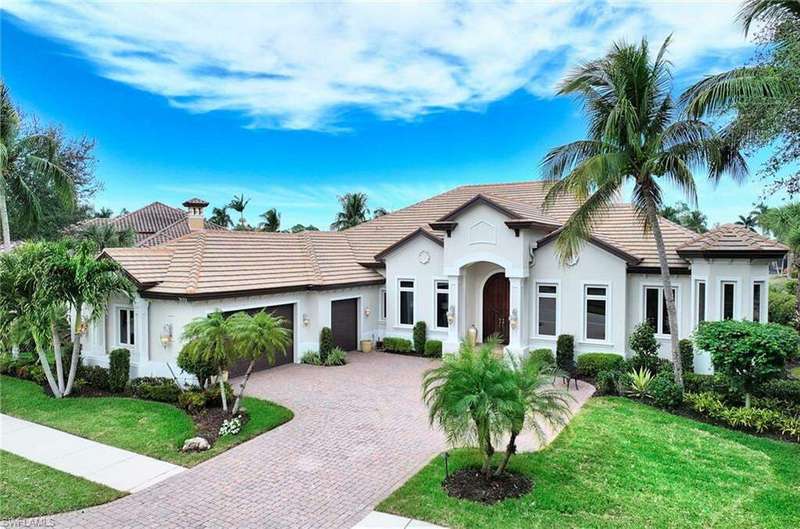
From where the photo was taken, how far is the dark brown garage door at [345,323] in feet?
65.2

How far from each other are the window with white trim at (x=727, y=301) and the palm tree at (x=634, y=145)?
319cm

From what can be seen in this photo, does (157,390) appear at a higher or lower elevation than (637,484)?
higher

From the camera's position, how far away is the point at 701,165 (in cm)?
1228

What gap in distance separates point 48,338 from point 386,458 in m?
11.3

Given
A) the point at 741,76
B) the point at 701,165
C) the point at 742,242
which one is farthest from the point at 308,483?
the point at 742,242

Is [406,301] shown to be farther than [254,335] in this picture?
Yes

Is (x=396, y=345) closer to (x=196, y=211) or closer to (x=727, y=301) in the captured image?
(x=196, y=211)

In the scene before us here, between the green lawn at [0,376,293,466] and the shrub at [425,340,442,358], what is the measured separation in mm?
8288

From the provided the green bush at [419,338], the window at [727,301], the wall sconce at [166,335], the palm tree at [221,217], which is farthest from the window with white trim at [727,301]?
the palm tree at [221,217]

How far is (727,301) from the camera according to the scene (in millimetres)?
15195

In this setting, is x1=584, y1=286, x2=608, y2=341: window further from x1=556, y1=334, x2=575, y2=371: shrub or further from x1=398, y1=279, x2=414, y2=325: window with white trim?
x1=398, y1=279, x2=414, y2=325: window with white trim

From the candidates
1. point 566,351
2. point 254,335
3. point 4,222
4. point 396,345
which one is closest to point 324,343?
point 396,345

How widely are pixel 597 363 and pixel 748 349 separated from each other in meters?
5.57

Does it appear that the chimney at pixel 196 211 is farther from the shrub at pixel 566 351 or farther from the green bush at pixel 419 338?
the shrub at pixel 566 351
